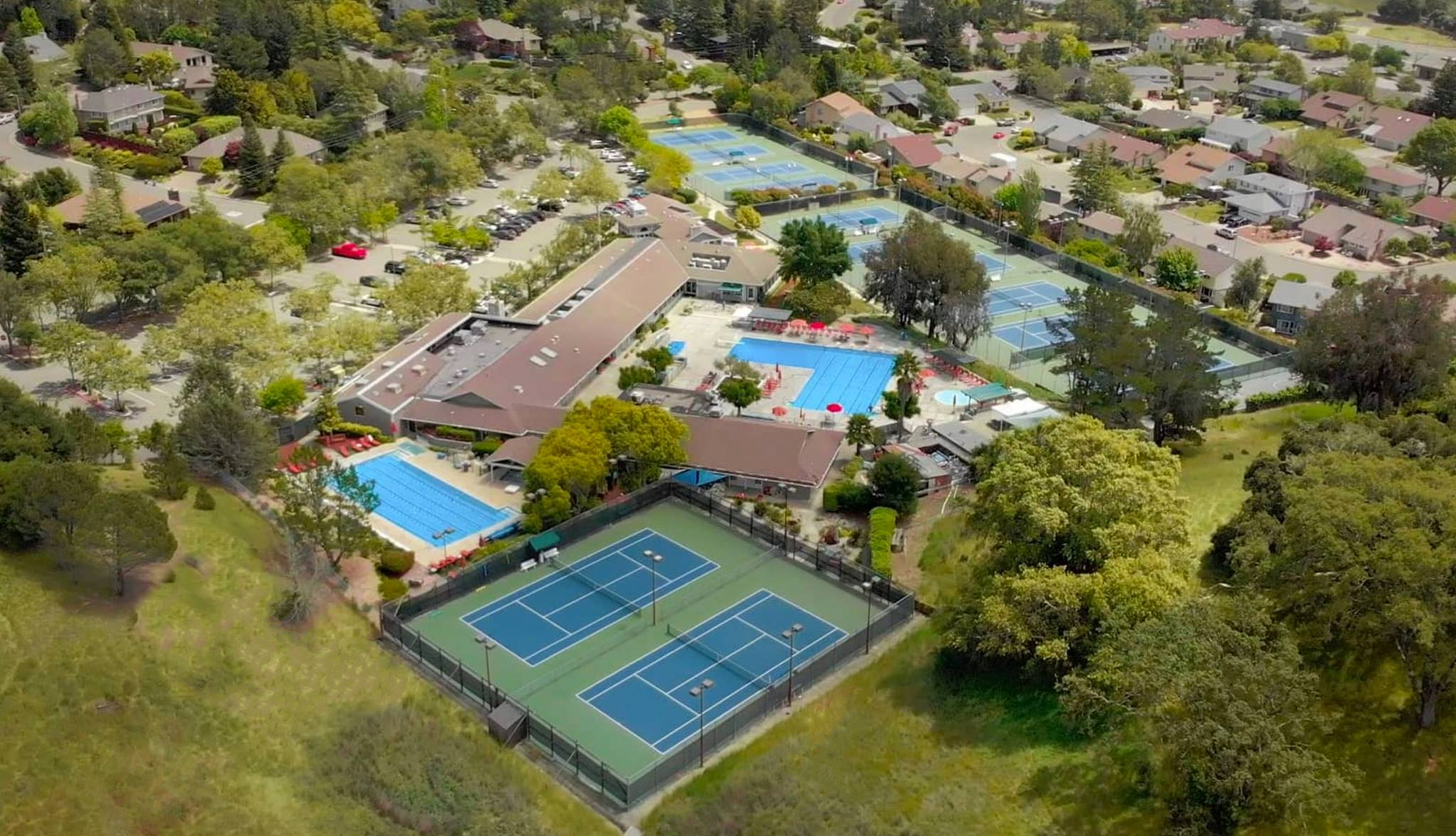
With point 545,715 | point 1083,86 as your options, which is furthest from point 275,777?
point 1083,86

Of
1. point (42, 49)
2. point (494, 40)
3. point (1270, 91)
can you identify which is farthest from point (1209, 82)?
point (42, 49)

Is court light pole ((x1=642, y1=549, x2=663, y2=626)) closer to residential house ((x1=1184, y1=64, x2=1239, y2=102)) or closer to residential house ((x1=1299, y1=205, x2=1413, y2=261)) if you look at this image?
residential house ((x1=1299, y1=205, x2=1413, y2=261))

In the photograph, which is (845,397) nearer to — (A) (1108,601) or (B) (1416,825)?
(A) (1108,601)

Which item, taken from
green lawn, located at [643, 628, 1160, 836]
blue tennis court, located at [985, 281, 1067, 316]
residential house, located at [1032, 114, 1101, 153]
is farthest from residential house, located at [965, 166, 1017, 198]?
green lawn, located at [643, 628, 1160, 836]

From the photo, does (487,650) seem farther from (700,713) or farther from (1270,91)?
(1270,91)

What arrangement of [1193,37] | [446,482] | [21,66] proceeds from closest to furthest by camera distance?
[446,482] → [21,66] → [1193,37]

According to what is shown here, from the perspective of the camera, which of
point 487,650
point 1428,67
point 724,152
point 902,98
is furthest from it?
point 1428,67

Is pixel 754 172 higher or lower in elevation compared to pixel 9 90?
lower
